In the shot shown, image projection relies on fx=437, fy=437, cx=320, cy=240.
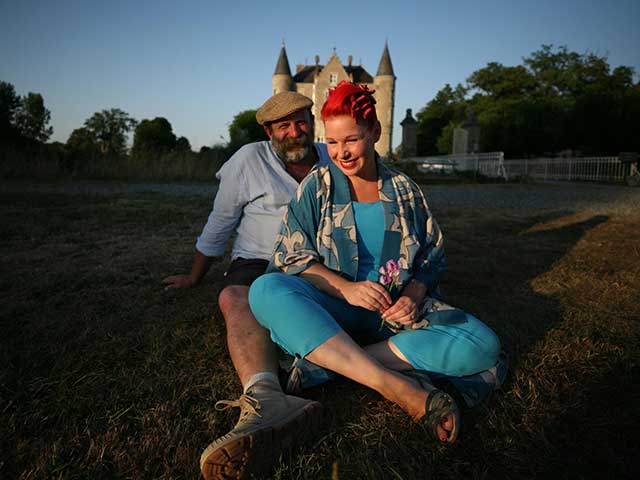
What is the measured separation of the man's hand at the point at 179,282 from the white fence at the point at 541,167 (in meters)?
17.6

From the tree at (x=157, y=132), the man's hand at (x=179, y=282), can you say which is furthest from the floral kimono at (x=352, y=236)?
the tree at (x=157, y=132)

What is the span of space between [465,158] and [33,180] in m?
18.9

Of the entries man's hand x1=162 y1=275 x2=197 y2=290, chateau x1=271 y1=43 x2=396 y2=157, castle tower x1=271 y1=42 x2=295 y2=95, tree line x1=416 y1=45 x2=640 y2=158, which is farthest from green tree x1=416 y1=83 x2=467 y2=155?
man's hand x1=162 y1=275 x2=197 y2=290

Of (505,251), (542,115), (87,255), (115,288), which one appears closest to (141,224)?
(87,255)

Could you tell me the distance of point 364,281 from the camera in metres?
1.79

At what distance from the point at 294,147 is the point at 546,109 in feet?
104

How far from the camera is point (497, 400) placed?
1.70 metres

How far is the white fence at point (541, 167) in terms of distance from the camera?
62.6ft

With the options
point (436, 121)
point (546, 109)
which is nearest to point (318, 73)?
point (436, 121)

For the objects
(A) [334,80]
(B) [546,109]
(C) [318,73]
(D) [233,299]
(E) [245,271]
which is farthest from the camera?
(C) [318,73]

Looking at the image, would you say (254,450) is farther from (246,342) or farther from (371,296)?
(371,296)

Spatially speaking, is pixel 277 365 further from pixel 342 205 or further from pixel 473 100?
pixel 473 100

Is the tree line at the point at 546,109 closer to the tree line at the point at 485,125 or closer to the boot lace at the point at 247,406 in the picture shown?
the tree line at the point at 485,125

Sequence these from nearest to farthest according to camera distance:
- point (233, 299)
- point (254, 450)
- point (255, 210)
Answer: point (254, 450) → point (233, 299) → point (255, 210)
